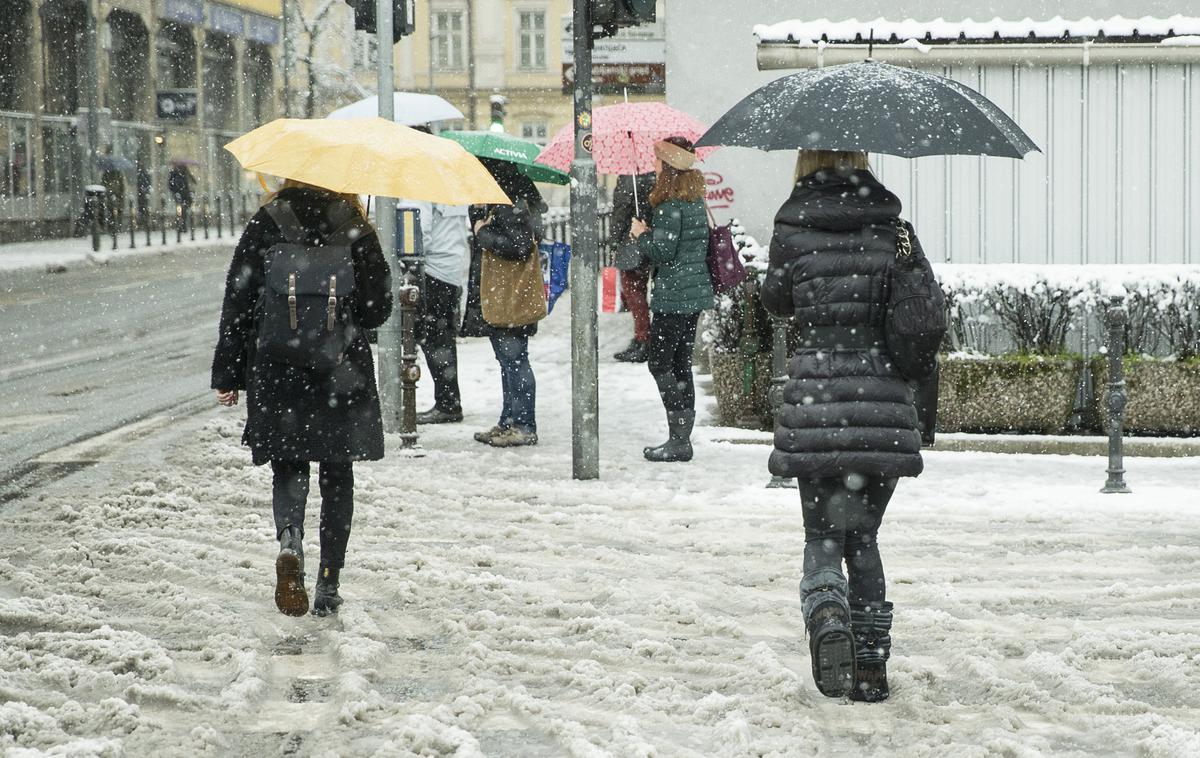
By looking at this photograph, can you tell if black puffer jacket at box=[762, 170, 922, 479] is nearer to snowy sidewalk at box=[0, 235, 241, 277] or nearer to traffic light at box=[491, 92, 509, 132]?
traffic light at box=[491, 92, 509, 132]

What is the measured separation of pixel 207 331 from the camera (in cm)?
1798

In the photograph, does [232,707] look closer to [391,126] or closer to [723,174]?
[391,126]

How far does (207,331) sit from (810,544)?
13.8 m

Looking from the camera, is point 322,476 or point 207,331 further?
point 207,331

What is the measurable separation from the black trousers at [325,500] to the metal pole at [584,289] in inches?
119

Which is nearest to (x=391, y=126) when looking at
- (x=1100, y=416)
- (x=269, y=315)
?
(x=269, y=315)

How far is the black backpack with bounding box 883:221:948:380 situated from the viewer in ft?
16.0

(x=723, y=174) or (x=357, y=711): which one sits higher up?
(x=723, y=174)

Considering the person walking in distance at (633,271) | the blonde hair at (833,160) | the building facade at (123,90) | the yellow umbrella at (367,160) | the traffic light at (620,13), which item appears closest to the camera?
the blonde hair at (833,160)

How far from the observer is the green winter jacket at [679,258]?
9.57 m

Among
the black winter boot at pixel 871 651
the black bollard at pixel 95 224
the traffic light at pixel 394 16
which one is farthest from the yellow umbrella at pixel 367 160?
the black bollard at pixel 95 224

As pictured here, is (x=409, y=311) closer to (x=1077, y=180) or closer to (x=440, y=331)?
(x=440, y=331)

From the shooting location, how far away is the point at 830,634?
488 centimetres

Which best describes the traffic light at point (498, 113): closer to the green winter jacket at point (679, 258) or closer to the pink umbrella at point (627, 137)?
the pink umbrella at point (627, 137)
